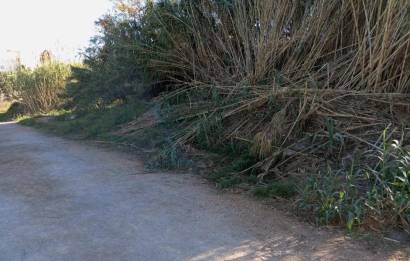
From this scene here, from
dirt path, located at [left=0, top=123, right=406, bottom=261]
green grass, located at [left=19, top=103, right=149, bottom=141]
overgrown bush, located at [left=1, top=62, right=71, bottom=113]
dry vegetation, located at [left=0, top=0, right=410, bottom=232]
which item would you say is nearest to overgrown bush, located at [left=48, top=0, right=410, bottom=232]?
dry vegetation, located at [left=0, top=0, right=410, bottom=232]

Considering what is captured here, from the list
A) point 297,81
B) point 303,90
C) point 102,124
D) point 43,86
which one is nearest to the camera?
point 303,90

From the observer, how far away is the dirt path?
3658 mm

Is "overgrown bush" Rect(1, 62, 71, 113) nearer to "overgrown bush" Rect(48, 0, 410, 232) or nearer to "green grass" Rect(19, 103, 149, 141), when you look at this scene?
"green grass" Rect(19, 103, 149, 141)

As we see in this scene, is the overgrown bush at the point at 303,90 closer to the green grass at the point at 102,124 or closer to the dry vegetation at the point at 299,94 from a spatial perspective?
the dry vegetation at the point at 299,94

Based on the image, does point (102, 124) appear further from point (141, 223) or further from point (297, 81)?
point (141, 223)

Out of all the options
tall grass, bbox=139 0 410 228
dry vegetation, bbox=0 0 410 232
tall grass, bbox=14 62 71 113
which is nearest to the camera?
dry vegetation, bbox=0 0 410 232

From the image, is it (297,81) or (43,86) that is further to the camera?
(43,86)

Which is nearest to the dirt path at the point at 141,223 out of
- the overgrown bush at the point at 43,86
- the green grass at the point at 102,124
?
the green grass at the point at 102,124

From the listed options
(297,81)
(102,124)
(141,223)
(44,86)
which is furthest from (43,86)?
(141,223)

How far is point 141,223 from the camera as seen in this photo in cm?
429

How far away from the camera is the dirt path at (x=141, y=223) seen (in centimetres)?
366

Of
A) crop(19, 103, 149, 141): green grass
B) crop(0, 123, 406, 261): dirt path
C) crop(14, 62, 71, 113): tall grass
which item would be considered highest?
crop(14, 62, 71, 113): tall grass

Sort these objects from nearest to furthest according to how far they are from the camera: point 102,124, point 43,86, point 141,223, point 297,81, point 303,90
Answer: point 141,223, point 303,90, point 297,81, point 102,124, point 43,86

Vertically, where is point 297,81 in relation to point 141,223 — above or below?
above
